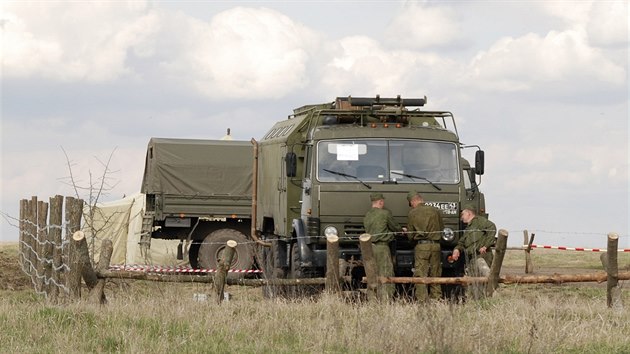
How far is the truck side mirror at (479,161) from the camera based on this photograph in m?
18.8

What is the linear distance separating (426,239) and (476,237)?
928 millimetres

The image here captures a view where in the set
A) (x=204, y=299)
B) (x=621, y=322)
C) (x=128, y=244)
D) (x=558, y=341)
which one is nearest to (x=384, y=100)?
(x=204, y=299)

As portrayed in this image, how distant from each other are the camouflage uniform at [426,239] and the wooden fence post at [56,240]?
5739 millimetres

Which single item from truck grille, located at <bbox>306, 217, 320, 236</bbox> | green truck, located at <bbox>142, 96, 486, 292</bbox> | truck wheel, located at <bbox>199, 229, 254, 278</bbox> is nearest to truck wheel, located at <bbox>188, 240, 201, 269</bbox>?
truck wheel, located at <bbox>199, 229, 254, 278</bbox>

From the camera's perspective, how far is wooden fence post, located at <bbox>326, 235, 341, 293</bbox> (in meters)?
16.2

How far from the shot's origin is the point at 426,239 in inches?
699

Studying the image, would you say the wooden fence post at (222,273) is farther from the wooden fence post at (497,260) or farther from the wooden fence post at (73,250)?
the wooden fence post at (497,260)

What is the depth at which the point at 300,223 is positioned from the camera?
1883cm

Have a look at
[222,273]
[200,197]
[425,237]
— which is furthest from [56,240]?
[200,197]

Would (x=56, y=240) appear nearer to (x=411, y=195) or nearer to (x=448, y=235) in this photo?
(x=411, y=195)

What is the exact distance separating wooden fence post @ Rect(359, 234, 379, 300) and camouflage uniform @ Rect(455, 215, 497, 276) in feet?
8.05

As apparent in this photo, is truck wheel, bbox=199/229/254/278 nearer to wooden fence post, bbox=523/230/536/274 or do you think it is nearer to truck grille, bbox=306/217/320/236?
wooden fence post, bbox=523/230/536/274

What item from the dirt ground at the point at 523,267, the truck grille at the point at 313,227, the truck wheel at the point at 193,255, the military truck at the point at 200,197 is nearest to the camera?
the truck grille at the point at 313,227

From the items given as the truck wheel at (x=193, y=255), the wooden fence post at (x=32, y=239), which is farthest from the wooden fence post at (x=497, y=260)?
the truck wheel at (x=193, y=255)
